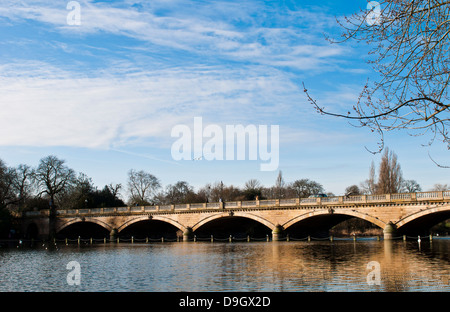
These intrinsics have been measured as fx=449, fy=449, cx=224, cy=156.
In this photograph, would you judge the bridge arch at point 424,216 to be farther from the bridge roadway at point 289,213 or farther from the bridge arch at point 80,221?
the bridge arch at point 80,221

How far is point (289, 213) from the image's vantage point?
49688 mm

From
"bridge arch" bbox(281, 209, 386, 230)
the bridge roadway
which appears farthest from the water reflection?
"bridge arch" bbox(281, 209, 386, 230)

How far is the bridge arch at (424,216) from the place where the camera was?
39.5 m

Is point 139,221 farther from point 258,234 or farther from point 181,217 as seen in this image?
A: point 258,234

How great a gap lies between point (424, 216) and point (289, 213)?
45.5ft

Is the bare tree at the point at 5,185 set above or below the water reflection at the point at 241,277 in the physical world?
above

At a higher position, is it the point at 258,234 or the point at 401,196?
the point at 401,196

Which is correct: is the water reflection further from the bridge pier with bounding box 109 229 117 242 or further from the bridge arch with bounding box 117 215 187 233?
the bridge pier with bounding box 109 229 117 242

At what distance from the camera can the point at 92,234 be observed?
75.5 metres

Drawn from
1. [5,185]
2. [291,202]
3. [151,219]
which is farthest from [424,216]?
[5,185]

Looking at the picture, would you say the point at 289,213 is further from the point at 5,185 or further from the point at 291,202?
the point at 5,185

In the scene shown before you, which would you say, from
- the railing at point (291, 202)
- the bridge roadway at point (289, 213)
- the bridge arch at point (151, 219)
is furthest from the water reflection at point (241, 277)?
the bridge arch at point (151, 219)
